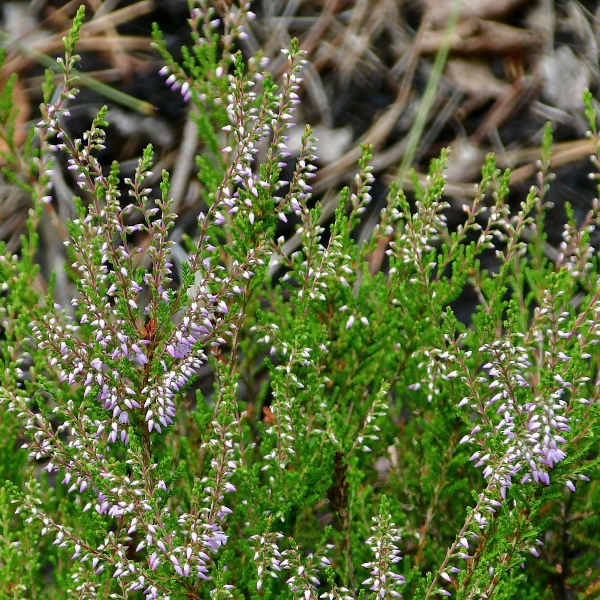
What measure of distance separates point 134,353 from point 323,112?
2988mm

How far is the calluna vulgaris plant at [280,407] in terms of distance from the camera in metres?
2.01

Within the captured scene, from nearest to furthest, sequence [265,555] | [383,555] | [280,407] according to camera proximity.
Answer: [383,555] → [265,555] → [280,407]

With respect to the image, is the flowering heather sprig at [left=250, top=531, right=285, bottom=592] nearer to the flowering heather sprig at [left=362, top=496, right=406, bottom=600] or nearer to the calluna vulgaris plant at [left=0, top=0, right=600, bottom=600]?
the calluna vulgaris plant at [left=0, top=0, right=600, bottom=600]

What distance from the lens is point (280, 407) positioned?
2.20 meters

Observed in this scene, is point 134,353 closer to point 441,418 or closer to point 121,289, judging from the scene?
point 121,289

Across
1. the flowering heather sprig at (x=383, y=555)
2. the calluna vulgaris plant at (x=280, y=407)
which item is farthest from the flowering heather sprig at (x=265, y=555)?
the flowering heather sprig at (x=383, y=555)

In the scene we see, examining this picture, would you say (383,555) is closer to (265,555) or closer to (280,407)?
(265,555)

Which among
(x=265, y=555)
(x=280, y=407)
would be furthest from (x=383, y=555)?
(x=280, y=407)

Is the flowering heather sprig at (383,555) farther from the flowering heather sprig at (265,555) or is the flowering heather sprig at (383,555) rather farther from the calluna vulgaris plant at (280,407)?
the flowering heather sprig at (265,555)

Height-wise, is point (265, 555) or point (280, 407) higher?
point (280, 407)

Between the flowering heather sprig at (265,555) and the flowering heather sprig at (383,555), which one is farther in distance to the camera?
the flowering heather sprig at (265,555)

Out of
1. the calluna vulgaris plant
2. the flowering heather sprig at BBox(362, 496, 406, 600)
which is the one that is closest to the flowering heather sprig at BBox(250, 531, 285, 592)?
the calluna vulgaris plant

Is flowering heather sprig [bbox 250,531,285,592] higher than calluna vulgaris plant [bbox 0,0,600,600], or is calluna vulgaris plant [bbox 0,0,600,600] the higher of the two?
calluna vulgaris plant [bbox 0,0,600,600]

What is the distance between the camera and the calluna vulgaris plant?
2014mm
